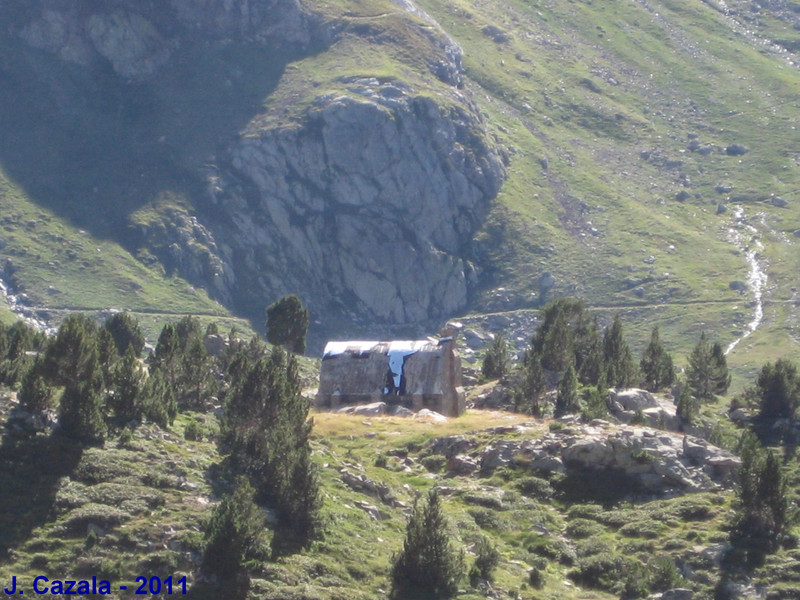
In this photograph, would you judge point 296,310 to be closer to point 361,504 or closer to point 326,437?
point 326,437

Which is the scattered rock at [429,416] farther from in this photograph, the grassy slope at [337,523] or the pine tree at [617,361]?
the pine tree at [617,361]

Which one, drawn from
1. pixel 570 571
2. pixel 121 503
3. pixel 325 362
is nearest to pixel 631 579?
pixel 570 571

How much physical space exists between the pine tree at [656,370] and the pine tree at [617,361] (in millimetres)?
2745

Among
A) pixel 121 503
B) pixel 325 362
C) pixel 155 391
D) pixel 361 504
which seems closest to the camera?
pixel 121 503

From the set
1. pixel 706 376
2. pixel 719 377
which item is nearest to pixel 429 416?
pixel 706 376

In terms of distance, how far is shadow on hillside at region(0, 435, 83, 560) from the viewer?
49969mm

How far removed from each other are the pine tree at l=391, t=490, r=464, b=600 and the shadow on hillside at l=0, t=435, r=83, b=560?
1492 cm

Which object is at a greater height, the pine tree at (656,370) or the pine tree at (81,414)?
the pine tree at (656,370)

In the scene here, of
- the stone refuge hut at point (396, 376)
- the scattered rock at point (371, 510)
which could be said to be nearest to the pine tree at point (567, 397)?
the stone refuge hut at point (396, 376)

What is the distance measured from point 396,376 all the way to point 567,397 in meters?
16.1

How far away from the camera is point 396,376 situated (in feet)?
341

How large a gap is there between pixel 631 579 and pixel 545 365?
2074 inches

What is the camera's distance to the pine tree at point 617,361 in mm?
103312

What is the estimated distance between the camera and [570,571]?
202 feet
